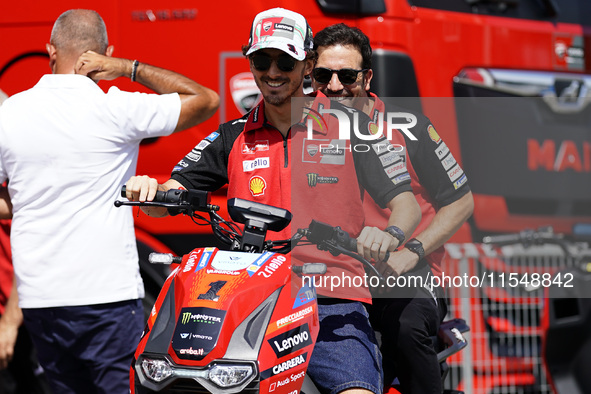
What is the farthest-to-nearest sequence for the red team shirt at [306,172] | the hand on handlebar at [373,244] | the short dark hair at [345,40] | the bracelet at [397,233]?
the short dark hair at [345,40] < the red team shirt at [306,172] < the bracelet at [397,233] < the hand on handlebar at [373,244]

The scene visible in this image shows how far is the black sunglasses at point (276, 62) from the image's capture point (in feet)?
9.32

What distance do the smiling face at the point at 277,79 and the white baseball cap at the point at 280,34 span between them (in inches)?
1.8

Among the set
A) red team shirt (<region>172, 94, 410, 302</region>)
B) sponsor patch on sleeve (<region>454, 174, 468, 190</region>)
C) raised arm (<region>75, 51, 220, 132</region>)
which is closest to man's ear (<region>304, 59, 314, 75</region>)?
red team shirt (<region>172, 94, 410, 302</region>)

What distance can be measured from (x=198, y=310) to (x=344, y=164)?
91 cm

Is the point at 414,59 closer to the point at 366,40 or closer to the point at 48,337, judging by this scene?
the point at 366,40

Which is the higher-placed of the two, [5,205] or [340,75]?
[340,75]

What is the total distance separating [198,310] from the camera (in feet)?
7.51

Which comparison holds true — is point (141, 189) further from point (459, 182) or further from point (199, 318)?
point (459, 182)

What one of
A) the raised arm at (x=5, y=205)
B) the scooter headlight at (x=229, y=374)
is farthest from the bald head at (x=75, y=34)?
the scooter headlight at (x=229, y=374)

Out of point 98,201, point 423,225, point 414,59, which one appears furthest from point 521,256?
point 98,201

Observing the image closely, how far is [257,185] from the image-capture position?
291 centimetres

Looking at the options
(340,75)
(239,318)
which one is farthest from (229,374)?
(340,75)

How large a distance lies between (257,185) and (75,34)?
4.79 feet

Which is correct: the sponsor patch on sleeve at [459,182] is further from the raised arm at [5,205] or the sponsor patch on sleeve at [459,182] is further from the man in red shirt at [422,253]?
the raised arm at [5,205]
